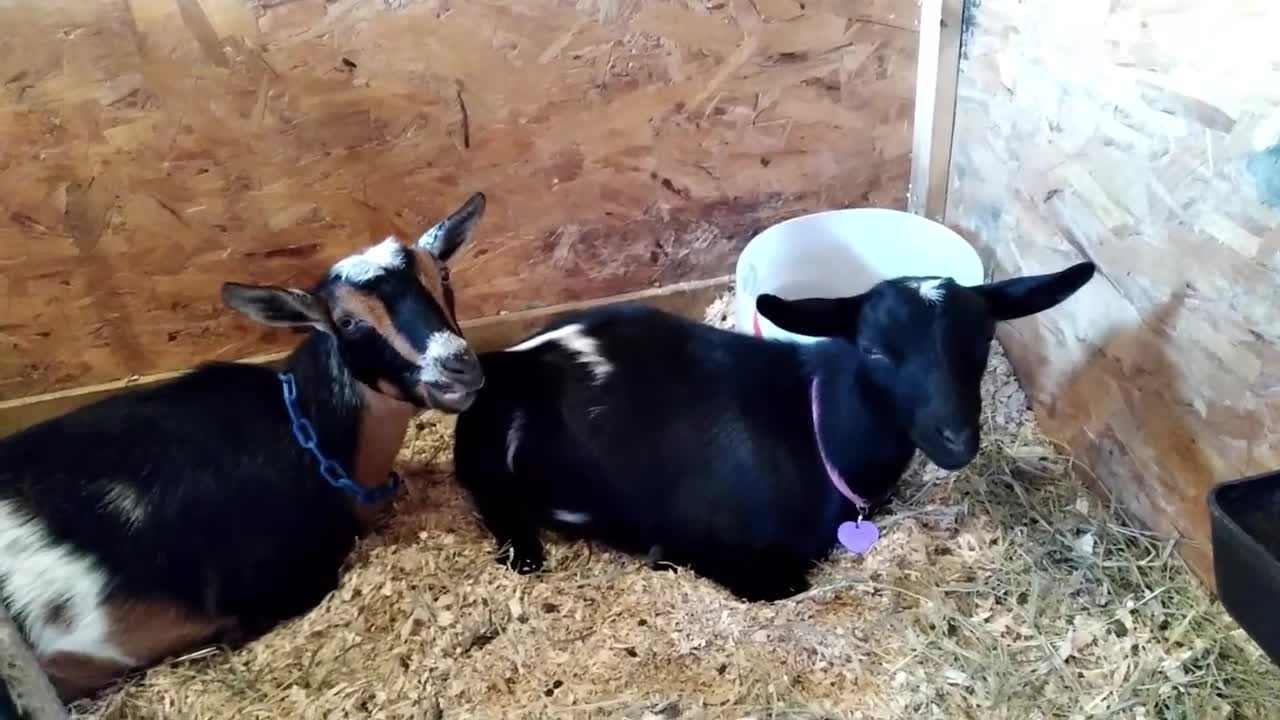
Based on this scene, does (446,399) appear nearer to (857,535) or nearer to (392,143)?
(392,143)

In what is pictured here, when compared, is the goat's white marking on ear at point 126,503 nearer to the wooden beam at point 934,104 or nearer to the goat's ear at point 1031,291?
the goat's ear at point 1031,291

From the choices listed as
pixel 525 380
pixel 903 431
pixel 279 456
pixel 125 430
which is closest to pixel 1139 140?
pixel 903 431

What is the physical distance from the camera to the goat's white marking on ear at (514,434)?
109 inches

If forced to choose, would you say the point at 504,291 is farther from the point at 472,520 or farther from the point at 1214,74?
the point at 1214,74

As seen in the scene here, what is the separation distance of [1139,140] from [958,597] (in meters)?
1.16

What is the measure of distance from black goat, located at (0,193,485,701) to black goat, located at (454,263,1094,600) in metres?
0.28

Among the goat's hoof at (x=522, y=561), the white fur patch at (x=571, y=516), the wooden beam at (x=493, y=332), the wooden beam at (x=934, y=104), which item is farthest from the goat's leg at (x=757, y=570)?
the wooden beam at (x=934, y=104)

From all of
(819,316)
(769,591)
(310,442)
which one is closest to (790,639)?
(769,591)

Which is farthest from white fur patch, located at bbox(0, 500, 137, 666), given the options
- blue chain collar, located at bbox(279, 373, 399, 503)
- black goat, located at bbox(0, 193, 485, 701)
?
blue chain collar, located at bbox(279, 373, 399, 503)

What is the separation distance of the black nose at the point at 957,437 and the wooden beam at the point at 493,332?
128 centimetres

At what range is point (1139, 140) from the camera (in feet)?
7.96

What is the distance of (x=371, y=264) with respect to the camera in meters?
2.48

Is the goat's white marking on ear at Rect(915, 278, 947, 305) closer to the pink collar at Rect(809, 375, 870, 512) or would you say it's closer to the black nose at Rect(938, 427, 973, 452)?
the black nose at Rect(938, 427, 973, 452)

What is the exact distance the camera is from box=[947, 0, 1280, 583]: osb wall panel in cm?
216
